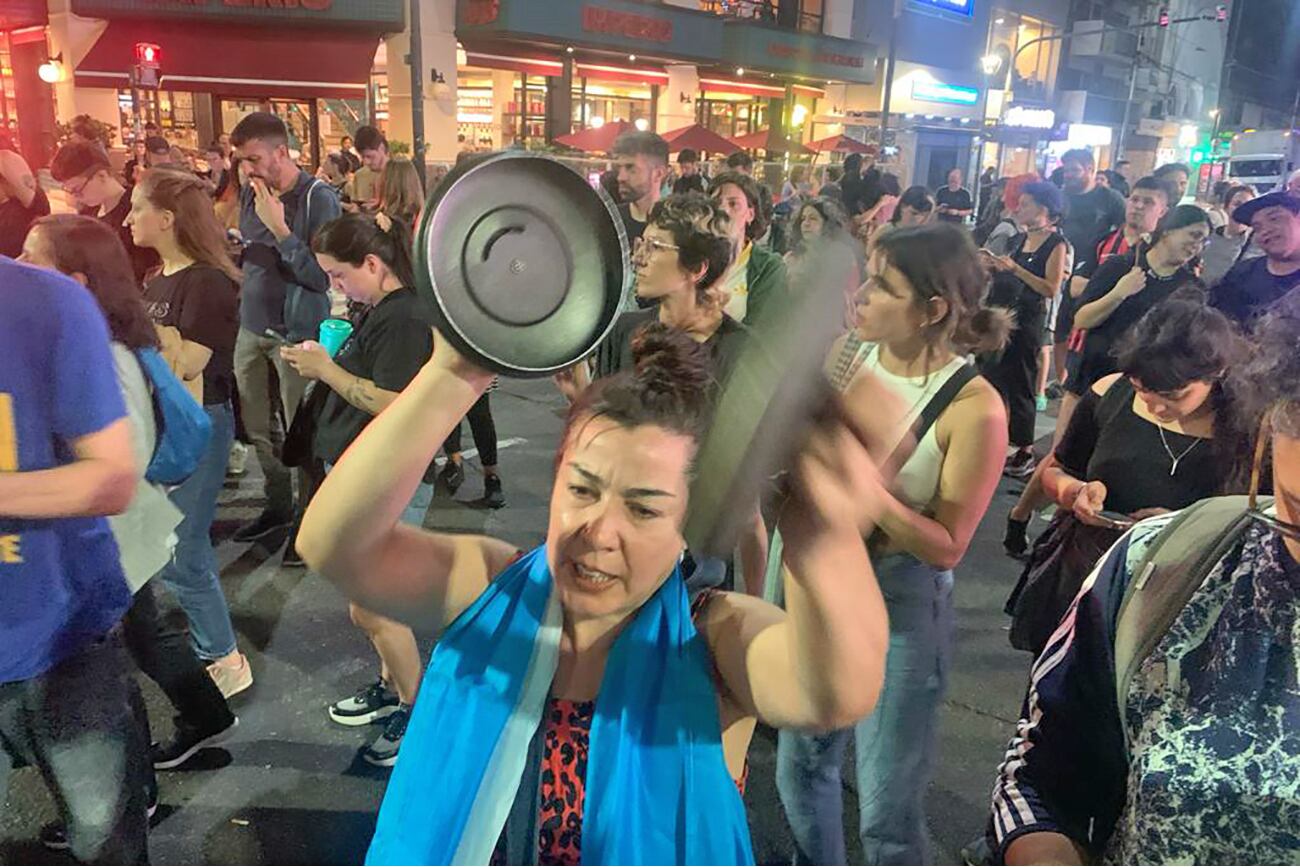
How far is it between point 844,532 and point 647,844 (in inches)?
24.3

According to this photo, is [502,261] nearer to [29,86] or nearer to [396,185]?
[396,185]

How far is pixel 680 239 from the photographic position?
314cm

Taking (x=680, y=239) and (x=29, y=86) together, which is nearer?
(x=680, y=239)

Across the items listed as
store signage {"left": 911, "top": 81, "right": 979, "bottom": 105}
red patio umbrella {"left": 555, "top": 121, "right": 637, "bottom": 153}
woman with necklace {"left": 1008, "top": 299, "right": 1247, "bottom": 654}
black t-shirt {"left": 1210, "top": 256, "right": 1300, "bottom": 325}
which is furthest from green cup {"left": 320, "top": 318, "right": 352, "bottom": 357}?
store signage {"left": 911, "top": 81, "right": 979, "bottom": 105}

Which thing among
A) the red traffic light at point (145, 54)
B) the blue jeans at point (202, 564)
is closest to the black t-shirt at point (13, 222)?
the blue jeans at point (202, 564)

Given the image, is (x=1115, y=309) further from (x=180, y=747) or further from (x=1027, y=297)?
(x=180, y=747)

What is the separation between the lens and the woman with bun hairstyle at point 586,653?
1.38 meters

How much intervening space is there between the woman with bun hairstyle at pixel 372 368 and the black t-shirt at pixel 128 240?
A: 261 centimetres

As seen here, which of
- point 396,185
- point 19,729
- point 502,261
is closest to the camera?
point 502,261

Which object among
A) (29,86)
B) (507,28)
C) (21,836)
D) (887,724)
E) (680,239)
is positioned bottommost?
(21,836)

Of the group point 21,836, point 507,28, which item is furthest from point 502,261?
point 507,28

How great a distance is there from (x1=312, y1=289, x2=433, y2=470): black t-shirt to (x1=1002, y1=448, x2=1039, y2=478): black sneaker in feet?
15.7

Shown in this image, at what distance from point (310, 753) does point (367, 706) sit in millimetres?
292

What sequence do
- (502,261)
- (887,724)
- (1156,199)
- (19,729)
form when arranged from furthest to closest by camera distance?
(1156,199)
(887,724)
(19,729)
(502,261)
